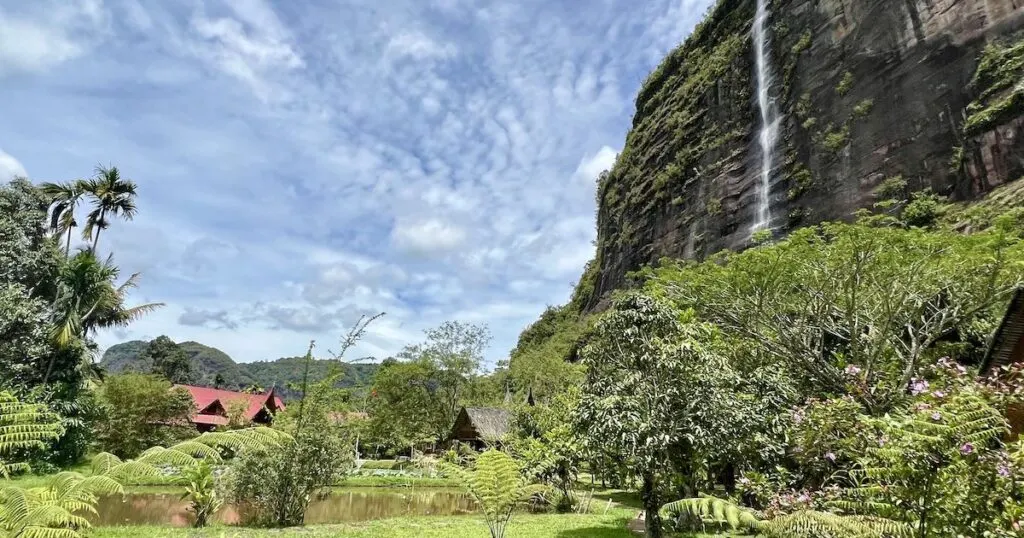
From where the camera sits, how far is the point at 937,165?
25156 millimetres

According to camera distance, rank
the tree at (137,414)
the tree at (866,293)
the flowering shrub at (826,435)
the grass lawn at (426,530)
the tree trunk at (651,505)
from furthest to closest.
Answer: the tree at (137,414)
the tree at (866,293)
the grass lawn at (426,530)
the tree trunk at (651,505)
the flowering shrub at (826,435)

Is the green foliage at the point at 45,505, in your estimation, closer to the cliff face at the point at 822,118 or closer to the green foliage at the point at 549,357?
the green foliage at the point at 549,357

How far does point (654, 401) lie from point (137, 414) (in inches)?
1151

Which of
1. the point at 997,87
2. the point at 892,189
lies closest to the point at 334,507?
the point at 892,189

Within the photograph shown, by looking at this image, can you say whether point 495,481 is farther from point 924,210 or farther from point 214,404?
point 214,404

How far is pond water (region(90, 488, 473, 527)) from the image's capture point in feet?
45.1

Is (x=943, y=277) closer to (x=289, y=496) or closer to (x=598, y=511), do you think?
(x=598, y=511)

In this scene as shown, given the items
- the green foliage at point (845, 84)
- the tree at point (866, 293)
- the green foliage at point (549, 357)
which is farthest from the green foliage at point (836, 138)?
the green foliage at point (549, 357)

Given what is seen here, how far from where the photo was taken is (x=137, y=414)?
90.1 feet

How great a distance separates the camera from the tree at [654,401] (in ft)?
29.2

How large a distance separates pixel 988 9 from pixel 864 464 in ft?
98.9

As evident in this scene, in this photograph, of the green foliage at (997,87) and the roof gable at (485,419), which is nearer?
the green foliage at (997,87)

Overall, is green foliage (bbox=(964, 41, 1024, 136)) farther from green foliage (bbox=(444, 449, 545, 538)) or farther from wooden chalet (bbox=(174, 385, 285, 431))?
wooden chalet (bbox=(174, 385, 285, 431))

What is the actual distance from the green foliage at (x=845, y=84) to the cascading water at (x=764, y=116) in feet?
15.4
